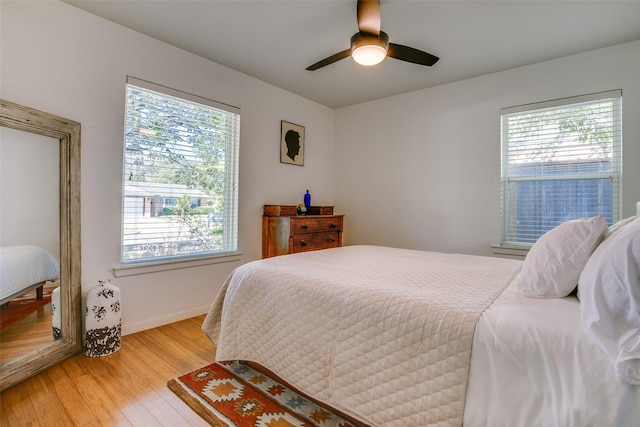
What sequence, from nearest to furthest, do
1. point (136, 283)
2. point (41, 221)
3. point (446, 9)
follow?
point (41, 221) < point (446, 9) < point (136, 283)

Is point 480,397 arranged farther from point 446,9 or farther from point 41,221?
point 41,221

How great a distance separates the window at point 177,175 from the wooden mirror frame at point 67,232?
36 cm

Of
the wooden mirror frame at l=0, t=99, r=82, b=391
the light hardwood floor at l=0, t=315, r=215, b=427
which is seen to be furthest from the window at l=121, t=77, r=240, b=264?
the light hardwood floor at l=0, t=315, r=215, b=427

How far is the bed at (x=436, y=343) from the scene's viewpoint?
35.6 inches

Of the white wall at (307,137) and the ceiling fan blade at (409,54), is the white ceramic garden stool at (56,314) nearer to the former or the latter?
the white wall at (307,137)

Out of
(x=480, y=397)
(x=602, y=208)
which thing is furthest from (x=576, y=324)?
(x=602, y=208)

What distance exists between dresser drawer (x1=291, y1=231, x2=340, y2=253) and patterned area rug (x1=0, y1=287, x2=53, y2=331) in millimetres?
2012

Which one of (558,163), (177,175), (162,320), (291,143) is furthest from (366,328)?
(291,143)

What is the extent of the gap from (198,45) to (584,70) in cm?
347

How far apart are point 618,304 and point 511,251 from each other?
241cm

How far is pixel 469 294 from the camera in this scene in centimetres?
134

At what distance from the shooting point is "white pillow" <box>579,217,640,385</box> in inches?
33.0

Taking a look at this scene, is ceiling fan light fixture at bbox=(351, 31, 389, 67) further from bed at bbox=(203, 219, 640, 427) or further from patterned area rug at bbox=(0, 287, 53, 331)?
patterned area rug at bbox=(0, 287, 53, 331)

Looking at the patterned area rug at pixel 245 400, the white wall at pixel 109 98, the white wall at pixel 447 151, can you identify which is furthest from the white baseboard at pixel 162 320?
the white wall at pixel 447 151
